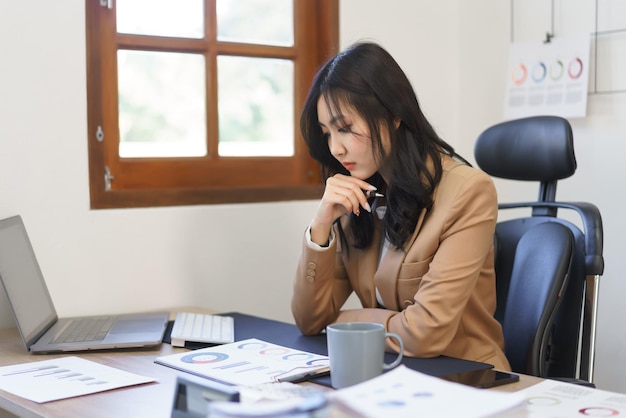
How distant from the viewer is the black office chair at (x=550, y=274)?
1855 millimetres

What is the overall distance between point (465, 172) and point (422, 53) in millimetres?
1176

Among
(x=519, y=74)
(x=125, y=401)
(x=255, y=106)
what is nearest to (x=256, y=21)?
(x=255, y=106)

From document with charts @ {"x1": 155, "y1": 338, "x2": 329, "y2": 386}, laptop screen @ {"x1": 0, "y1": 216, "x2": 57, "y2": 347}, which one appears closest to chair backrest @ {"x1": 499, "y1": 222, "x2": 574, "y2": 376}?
document with charts @ {"x1": 155, "y1": 338, "x2": 329, "y2": 386}

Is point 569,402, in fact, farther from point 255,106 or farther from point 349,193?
point 255,106

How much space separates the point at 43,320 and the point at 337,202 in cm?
Answer: 75

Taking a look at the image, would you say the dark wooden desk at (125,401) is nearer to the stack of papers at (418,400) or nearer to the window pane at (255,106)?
the stack of papers at (418,400)

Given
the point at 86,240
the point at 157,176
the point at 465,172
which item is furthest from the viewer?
the point at 157,176

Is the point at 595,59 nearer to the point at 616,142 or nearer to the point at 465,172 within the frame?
the point at 616,142

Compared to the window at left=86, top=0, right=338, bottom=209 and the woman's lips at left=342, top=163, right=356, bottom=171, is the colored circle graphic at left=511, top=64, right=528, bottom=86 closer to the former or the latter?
the window at left=86, top=0, right=338, bottom=209

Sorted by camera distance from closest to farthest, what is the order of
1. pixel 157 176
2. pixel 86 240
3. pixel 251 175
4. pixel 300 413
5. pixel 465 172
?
pixel 300 413, pixel 465 172, pixel 86 240, pixel 157 176, pixel 251 175

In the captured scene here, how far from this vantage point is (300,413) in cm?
84

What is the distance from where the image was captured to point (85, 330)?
192 centimetres

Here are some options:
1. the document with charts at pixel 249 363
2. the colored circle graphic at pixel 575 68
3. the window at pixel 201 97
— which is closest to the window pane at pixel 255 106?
the window at pixel 201 97

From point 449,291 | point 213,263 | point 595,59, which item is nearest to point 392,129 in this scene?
point 449,291
